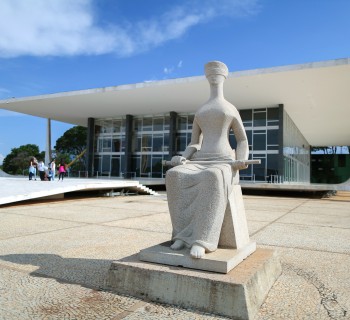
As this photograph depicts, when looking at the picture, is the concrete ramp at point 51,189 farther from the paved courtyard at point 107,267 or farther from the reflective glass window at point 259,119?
the reflective glass window at point 259,119

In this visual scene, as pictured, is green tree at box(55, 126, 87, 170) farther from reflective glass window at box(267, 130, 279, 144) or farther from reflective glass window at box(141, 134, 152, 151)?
reflective glass window at box(267, 130, 279, 144)

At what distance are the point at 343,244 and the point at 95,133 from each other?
27.7 m

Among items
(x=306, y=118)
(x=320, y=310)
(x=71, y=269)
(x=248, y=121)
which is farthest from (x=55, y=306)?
(x=306, y=118)

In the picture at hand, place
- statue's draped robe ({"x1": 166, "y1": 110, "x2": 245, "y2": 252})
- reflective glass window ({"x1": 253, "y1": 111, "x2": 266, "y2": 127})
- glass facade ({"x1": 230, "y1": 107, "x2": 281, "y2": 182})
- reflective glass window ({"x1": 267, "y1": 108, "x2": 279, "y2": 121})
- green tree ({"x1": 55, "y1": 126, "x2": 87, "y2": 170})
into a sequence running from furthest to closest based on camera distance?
green tree ({"x1": 55, "y1": 126, "x2": 87, "y2": 170}) → reflective glass window ({"x1": 253, "y1": 111, "x2": 266, "y2": 127}) → reflective glass window ({"x1": 267, "y1": 108, "x2": 279, "y2": 121}) → glass facade ({"x1": 230, "y1": 107, "x2": 281, "y2": 182}) → statue's draped robe ({"x1": 166, "y1": 110, "x2": 245, "y2": 252})

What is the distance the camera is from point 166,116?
91.3 ft

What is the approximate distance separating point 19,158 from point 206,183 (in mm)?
59093

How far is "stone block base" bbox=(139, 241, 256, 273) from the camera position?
318cm

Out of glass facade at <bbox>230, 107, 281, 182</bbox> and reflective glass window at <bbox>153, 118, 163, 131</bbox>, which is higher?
reflective glass window at <bbox>153, 118, 163, 131</bbox>

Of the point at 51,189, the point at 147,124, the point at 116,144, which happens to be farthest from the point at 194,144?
the point at 116,144

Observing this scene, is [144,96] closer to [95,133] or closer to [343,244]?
[95,133]

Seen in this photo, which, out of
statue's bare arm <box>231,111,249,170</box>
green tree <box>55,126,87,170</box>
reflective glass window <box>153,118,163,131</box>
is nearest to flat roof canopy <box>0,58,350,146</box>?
reflective glass window <box>153,118,163,131</box>

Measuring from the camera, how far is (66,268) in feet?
13.6

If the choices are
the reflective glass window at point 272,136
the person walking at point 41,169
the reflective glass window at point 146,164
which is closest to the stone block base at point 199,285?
the person walking at point 41,169

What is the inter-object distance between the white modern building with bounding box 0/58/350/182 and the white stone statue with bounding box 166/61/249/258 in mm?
13292
